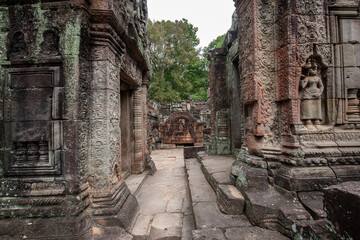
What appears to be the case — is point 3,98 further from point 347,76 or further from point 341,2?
point 341,2

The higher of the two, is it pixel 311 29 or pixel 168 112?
pixel 311 29

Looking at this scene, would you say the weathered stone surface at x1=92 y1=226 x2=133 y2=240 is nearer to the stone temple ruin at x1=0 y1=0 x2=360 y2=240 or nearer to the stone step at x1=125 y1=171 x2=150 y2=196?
the stone temple ruin at x1=0 y1=0 x2=360 y2=240

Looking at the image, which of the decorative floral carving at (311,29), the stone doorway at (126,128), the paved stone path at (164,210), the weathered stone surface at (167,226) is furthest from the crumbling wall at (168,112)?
the decorative floral carving at (311,29)

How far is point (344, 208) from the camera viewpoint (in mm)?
1210

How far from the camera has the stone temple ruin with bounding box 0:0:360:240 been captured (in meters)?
1.99

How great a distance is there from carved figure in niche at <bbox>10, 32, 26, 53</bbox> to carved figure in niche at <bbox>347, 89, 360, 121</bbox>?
15.4 ft

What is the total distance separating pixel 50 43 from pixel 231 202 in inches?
124

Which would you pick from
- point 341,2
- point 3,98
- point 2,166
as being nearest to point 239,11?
point 341,2

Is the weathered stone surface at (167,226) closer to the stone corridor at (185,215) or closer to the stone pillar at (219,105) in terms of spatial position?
the stone corridor at (185,215)

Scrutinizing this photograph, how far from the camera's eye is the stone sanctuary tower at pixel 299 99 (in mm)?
2365

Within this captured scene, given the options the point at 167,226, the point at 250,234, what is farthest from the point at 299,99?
the point at 167,226

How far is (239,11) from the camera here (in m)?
3.24

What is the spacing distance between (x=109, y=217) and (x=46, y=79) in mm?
1886

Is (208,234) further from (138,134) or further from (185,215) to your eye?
(138,134)
